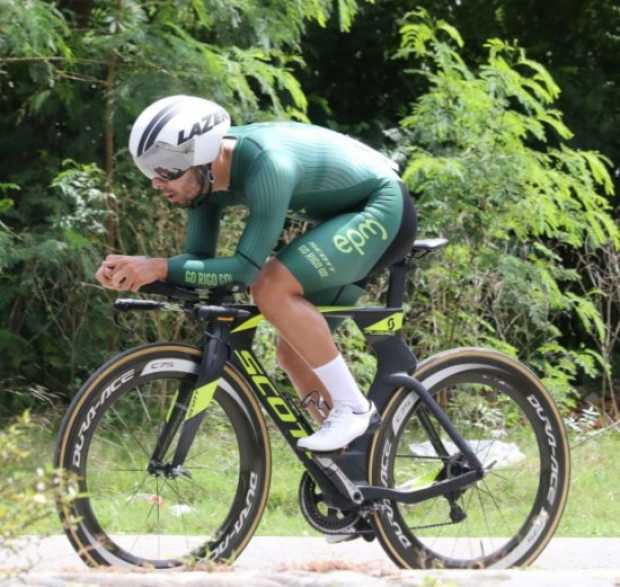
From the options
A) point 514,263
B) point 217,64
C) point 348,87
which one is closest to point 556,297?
point 514,263

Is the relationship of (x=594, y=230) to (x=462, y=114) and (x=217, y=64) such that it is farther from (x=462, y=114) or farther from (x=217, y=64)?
(x=217, y=64)

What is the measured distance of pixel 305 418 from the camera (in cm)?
502

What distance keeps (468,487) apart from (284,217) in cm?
132

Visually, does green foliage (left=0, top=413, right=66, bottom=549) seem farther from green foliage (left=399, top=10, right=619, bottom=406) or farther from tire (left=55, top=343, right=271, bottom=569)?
green foliage (left=399, top=10, right=619, bottom=406)

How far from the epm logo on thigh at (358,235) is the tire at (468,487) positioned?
1.92 ft

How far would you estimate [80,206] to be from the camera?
27.5 feet

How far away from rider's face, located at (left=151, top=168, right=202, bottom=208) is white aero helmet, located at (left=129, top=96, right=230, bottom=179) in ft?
0.08

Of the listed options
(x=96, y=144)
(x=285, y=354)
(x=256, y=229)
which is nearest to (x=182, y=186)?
(x=256, y=229)

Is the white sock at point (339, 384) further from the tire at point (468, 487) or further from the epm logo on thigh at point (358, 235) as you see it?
the epm logo on thigh at point (358, 235)

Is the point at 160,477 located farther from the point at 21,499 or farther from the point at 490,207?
the point at 490,207

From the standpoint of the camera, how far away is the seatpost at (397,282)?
510cm

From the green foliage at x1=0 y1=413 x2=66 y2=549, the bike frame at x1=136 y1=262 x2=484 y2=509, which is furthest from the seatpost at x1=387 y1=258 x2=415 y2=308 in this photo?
the green foliage at x1=0 y1=413 x2=66 y2=549

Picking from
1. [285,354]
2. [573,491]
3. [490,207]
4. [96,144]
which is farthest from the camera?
[96,144]

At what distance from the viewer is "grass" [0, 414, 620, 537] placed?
6230 millimetres
